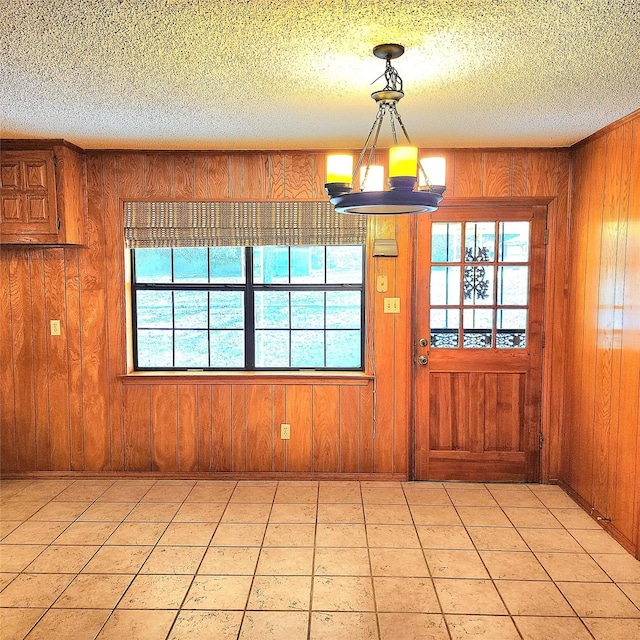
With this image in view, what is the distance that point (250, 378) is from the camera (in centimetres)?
425

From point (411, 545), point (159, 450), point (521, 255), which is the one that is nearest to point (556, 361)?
point (521, 255)

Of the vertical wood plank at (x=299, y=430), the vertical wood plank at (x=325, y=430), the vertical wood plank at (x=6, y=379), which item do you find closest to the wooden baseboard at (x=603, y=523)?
the vertical wood plank at (x=325, y=430)

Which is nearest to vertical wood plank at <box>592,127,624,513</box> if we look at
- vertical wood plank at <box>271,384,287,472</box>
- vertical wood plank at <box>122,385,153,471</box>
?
vertical wood plank at <box>271,384,287,472</box>

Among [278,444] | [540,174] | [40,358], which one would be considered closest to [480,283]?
[540,174]

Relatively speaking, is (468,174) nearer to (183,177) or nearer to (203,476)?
(183,177)

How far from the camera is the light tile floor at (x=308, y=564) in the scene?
8.21 feet

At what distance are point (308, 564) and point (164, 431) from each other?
5.78ft

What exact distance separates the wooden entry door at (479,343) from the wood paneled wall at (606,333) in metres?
0.26

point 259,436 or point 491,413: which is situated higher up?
point 491,413

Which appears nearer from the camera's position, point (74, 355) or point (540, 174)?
point (540, 174)

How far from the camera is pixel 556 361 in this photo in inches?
163

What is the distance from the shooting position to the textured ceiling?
1942mm

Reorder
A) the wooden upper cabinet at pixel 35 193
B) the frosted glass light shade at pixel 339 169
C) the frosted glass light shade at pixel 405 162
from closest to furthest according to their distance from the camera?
the frosted glass light shade at pixel 405 162
the frosted glass light shade at pixel 339 169
the wooden upper cabinet at pixel 35 193

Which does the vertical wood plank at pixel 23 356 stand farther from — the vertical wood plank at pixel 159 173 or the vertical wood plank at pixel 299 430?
the vertical wood plank at pixel 299 430
